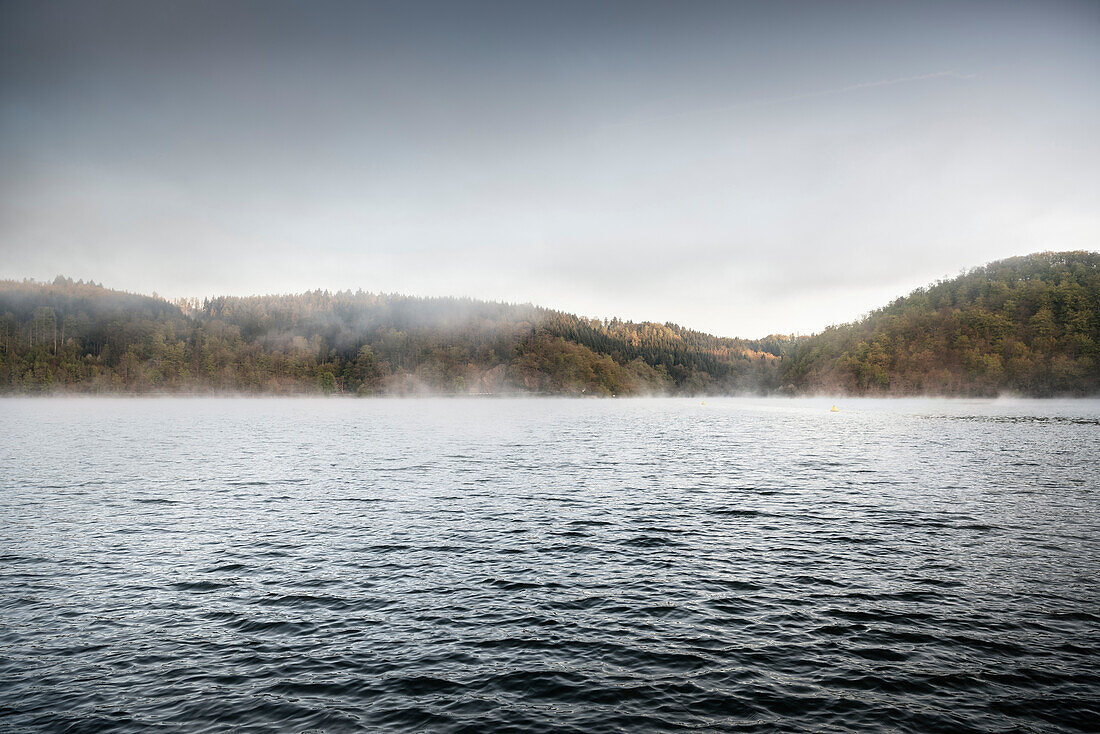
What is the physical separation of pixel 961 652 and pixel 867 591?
15.7 ft

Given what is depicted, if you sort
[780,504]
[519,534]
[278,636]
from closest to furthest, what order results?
[278,636] < [519,534] < [780,504]

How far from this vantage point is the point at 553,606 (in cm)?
1928

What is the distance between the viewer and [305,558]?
2486 centimetres

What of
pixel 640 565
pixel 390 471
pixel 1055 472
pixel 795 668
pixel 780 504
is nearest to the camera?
pixel 795 668

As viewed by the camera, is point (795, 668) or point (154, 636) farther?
point (154, 636)

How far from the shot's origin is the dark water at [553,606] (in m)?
12.9

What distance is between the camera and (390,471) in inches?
2066

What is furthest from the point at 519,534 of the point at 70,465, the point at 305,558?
the point at 70,465

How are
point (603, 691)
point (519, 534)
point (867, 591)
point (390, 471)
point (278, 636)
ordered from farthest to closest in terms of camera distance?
point (390, 471) → point (519, 534) → point (867, 591) → point (278, 636) → point (603, 691)

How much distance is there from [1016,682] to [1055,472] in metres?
45.1

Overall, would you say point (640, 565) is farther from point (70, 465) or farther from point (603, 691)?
point (70, 465)

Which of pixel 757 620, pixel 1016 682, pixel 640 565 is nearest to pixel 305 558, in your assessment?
pixel 640 565

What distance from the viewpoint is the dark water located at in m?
12.9

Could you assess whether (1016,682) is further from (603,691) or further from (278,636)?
(278,636)
